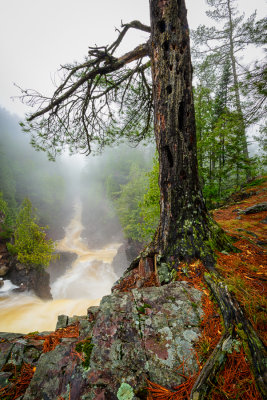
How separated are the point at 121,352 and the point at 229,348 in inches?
35.5

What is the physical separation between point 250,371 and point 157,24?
14.6ft

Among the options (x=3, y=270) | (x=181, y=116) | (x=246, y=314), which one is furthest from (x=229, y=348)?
(x=3, y=270)

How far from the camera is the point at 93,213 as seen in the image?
139ft

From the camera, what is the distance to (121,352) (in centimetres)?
140

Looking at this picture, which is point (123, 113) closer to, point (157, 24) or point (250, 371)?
point (157, 24)

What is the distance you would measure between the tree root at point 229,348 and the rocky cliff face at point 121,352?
0.20m

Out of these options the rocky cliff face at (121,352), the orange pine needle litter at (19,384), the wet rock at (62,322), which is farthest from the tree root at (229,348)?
the wet rock at (62,322)

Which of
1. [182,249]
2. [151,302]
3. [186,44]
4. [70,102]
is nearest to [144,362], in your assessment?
[151,302]

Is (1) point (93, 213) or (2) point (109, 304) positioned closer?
(2) point (109, 304)

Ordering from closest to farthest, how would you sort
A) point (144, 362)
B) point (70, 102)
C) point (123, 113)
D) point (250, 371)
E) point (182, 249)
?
1. point (250, 371)
2. point (144, 362)
3. point (182, 249)
4. point (70, 102)
5. point (123, 113)

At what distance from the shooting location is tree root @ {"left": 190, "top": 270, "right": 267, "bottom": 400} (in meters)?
1.02

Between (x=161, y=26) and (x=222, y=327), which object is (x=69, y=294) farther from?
(x=161, y=26)

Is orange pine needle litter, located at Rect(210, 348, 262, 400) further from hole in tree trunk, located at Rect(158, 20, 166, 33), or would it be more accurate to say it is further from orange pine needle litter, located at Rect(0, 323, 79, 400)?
hole in tree trunk, located at Rect(158, 20, 166, 33)

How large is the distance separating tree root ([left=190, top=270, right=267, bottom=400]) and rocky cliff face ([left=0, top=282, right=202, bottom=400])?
0.20 m
